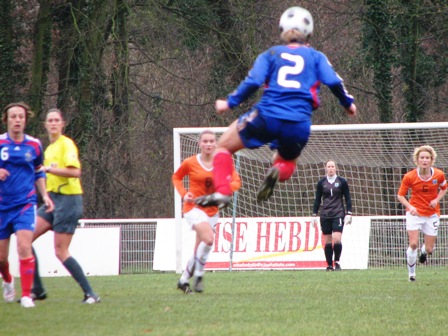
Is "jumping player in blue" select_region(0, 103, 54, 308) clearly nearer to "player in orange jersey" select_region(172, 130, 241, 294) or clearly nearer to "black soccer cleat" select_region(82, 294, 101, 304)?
"black soccer cleat" select_region(82, 294, 101, 304)

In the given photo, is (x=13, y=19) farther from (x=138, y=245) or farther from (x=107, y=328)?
(x=107, y=328)

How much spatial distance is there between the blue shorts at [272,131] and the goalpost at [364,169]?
36.8 feet

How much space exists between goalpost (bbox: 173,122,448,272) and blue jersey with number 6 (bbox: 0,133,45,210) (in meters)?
9.75

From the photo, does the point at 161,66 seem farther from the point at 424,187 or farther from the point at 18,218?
the point at 18,218

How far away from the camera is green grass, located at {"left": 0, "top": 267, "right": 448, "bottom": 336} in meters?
7.62

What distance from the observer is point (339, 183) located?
18.2 meters

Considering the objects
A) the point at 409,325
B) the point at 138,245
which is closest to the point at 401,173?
the point at 138,245

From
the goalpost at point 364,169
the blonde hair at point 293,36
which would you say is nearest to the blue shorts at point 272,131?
the blonde hair at point 293,36

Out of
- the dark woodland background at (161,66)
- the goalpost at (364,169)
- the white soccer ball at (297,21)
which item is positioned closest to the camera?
the white soccer ball at (297,21)

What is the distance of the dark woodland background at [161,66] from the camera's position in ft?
76.2

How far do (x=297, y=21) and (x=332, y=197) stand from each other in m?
10.7

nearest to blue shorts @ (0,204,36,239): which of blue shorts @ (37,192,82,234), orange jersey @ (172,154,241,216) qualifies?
blue shorts @ (37,192,82,234)

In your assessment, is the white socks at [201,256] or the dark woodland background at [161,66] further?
the dark woodland background at [161,66]

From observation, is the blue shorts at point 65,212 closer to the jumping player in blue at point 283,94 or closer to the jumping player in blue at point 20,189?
the jumping player in blue at point 20,189
